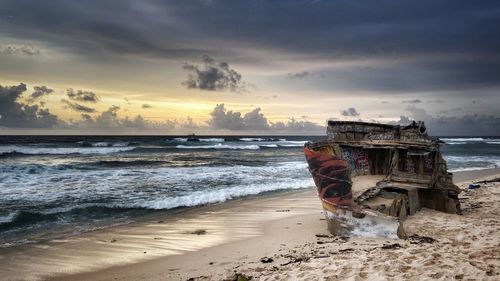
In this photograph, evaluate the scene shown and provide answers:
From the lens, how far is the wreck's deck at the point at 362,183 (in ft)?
31.2

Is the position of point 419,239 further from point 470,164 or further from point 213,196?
point 470,164

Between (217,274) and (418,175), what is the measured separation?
698 centimetres

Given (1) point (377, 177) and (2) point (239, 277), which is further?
(1) point (377, 177)

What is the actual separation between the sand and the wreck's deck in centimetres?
128

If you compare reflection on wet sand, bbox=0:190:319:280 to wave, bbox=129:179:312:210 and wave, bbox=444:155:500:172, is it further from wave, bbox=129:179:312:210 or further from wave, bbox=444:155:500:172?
wave, bbox=444:155:500:172

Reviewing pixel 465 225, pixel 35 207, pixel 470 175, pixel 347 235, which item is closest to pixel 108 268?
pixel 347 235

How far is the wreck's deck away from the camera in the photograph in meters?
9.52

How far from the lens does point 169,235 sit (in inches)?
397

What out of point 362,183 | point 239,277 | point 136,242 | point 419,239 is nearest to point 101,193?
point 136,242

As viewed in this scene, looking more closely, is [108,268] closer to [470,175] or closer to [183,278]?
[183,278]

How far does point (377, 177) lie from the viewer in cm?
A: 1168

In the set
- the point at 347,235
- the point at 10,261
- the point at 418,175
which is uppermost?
the point at 418,175

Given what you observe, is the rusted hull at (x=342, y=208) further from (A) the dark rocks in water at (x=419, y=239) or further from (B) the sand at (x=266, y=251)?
(B) the sand at (x=266, y=251)

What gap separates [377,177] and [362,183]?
1.39m
